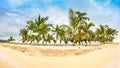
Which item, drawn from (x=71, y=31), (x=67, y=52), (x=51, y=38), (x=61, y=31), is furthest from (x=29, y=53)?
(x=61, y=31)

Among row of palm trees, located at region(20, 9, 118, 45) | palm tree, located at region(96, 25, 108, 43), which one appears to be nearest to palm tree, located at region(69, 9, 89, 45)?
row of palm trees, located at region(20, 9, 118, 45)

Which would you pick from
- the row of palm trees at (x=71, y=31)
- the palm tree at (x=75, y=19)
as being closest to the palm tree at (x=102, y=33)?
the row of palm trees at (x=71, y=31)

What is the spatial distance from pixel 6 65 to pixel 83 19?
2431 centimetres

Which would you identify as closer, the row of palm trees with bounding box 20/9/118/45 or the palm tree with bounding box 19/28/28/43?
the row of palm trees with bounding box 20/9/118/45

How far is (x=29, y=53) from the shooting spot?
96.5 feet

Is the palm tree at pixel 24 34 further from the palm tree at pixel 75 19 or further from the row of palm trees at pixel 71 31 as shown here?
the palm tree at pixel 75 19

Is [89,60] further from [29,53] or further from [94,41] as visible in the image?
[94,41]

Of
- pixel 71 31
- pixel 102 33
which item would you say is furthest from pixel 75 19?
pixel 102 33

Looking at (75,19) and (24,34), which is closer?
(75,19)

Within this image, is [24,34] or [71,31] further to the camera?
[24,34]

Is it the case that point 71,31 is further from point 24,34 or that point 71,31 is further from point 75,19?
point 24,34

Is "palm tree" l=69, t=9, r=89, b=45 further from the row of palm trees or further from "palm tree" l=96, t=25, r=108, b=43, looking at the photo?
"palm tree" l=96, t=25, r=108, b=43

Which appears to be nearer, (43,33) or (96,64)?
(96,64)

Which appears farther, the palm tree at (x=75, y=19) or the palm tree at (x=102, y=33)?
the palm tree at (x=102, y=33)
